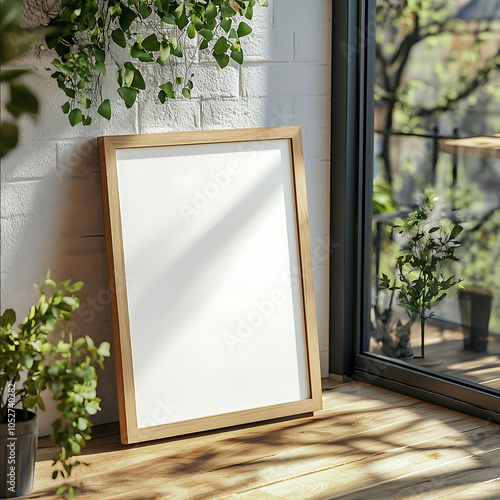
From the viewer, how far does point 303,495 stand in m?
1.55

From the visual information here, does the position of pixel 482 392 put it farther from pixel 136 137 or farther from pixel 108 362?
pixel 136 137

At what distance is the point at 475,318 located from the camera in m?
2.15

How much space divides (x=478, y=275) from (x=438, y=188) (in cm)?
31

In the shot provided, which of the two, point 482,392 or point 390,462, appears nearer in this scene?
point 390,462

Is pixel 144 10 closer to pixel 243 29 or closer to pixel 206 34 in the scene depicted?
pixel 206 34

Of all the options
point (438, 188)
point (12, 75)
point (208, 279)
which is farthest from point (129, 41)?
point (12, 75)

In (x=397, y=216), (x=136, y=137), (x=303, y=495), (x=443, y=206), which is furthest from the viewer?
(x=397, y=216)

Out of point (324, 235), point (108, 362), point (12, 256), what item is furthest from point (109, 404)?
point (324, 235)

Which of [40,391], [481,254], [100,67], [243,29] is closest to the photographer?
[40,391]

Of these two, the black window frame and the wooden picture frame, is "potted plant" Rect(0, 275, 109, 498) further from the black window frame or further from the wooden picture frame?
the black window frame

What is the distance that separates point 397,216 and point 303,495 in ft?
3.60

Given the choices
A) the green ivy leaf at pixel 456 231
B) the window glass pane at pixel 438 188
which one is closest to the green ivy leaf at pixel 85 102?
the window glass pane at pixel 438 188

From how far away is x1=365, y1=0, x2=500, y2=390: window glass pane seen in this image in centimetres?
202

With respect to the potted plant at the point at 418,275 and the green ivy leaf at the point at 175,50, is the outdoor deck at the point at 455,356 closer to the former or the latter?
the potted plant at the point at 418,275
